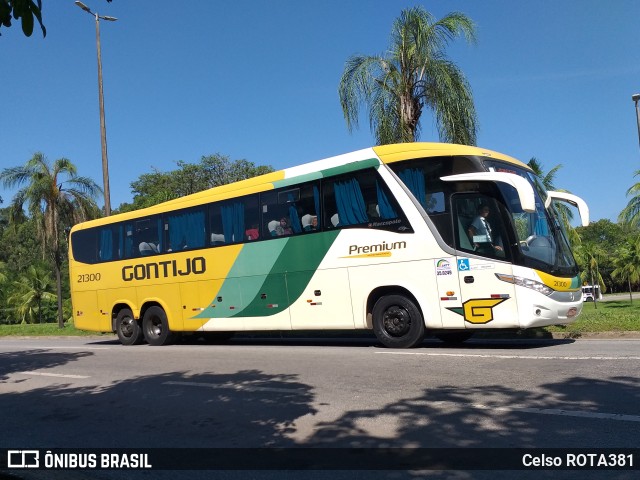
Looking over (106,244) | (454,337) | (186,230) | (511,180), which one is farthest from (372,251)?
(106,244)

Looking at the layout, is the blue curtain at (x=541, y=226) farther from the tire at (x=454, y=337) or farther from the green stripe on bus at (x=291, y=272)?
the green stripe on bus at (x=291, y=272)

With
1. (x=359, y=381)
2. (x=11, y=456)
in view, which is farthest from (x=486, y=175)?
(x=11, y=456)

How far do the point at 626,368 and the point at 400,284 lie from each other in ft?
14.3

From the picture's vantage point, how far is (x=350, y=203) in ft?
37.6

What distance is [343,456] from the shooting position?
4.49 meters

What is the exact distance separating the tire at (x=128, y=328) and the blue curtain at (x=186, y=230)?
2836mm

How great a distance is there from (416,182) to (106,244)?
1000 centimetres

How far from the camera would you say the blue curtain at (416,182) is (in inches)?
415

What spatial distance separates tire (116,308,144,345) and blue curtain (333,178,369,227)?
7.58 metres

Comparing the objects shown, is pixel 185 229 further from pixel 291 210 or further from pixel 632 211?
pixel 632 211

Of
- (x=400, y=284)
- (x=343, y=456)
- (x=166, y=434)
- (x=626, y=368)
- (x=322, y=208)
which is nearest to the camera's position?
(x=343, y=456)

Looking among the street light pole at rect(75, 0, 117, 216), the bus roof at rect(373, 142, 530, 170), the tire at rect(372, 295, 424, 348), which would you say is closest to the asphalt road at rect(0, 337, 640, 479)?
the tire at rect(372, 295, 424, 348)

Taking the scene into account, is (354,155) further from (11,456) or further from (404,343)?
(11,456)

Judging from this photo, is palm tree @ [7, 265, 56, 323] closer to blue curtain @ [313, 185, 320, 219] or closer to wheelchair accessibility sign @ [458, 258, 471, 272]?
blue curtain @ [313, 185, 320, 219]
